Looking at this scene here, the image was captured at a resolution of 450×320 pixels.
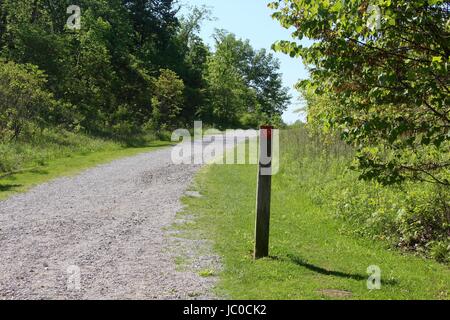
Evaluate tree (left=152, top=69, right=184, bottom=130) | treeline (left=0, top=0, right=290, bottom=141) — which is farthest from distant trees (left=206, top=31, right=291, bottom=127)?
tree (left=152, top=69, right=184, bottom=130)

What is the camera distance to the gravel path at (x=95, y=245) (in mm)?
5547

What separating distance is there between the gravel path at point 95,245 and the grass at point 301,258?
50 centimetres

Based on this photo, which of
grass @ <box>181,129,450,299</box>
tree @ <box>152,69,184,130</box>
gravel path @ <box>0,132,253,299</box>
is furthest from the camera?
tree @ <box>152,69,184,130</box>

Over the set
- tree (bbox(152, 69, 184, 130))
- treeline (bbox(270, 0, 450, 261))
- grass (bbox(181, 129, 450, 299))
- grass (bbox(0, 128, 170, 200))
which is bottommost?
grass (bbox(181, 129, 450, 299))

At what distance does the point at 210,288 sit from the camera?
18.7ft

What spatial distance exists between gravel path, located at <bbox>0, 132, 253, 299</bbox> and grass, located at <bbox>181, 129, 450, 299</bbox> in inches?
19.6

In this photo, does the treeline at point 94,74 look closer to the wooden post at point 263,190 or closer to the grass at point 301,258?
the grass at point 301,258

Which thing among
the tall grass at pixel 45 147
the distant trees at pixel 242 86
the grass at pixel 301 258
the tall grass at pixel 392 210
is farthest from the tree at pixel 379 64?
the distant trees at pixel 242 86

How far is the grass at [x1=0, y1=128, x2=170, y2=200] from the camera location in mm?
14164

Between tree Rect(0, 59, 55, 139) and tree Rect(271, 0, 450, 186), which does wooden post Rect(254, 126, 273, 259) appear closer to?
tree Rect(271, 0, 450, 186)

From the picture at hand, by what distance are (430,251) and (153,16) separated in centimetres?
5604

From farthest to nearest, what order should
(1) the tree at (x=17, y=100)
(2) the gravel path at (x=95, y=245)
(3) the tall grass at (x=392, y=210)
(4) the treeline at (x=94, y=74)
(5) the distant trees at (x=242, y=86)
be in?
(5) the distant trees at (x=242, y=86) → (4) the treeline at (x=94, y=74) → (1) the tree at (x=17, y=100) → (3) the tall grass at (x=392, y=210) → (2) the gravel path at (x=95, y=245)

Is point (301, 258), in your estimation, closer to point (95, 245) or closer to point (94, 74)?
point (95, 245)
